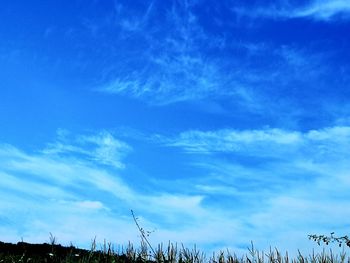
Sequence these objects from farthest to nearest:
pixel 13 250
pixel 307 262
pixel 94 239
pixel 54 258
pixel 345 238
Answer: pixel 13 250 → pixel 54 258 → pixel 345 238 → pixel 94 239 → pixel 307 262

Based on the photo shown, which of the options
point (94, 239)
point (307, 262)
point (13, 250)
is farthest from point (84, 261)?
point (13, 250)

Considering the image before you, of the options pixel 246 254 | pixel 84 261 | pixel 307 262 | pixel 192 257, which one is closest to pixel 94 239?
pixel 84 261

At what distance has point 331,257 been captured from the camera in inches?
538

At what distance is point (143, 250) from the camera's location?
14070 mm

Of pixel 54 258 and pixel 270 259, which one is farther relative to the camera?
pixel 54 258

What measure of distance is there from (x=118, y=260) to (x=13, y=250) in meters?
11.6

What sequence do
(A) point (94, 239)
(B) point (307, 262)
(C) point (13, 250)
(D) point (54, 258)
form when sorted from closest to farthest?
(B) point (307, 262)
(A) point (94, 239)
(D) point (54, 258)
(C) point (13, 250)

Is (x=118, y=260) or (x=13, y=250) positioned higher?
(x=13, y=250)

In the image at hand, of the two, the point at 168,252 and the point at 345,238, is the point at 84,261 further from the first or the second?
the point at 345,238

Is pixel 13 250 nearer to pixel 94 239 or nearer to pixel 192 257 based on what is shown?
pixel 94 239

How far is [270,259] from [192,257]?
2.03 metres

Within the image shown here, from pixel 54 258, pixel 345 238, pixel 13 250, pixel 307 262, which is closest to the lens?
pixel 307 262

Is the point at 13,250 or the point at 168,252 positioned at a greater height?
the point at 13,250

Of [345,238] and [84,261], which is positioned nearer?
[84,261]
